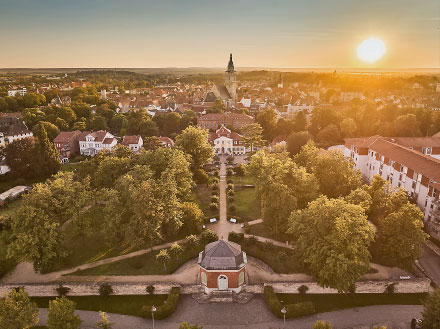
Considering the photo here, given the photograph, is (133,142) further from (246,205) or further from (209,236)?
(209,236)

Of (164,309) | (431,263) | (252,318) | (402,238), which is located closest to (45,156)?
(164,309)

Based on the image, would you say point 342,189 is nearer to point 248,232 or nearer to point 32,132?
point 248,232

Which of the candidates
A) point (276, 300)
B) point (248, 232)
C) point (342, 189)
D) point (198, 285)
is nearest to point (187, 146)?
point (248, 232)

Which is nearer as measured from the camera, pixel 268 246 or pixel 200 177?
pixel 268 246

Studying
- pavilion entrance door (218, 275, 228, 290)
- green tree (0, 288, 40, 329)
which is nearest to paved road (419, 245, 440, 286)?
pavilion entrance door (218, 275, 228, 290)

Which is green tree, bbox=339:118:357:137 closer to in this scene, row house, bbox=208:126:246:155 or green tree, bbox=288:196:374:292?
row house, bbox=208:126:246:155
